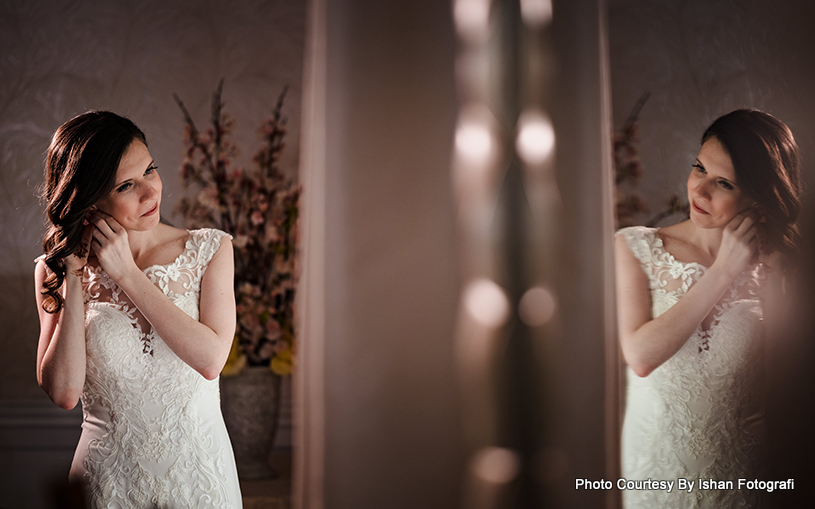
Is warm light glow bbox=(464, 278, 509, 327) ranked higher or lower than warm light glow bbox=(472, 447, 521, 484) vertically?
higher

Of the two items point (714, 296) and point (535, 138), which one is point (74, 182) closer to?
point (535, 138)

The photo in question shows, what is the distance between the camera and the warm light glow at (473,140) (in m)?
0.29

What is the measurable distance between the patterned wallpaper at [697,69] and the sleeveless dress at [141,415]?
1.77ft

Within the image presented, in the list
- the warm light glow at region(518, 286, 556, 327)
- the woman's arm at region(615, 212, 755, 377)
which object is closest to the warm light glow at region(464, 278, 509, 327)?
the warm light glow at region(518, 286, 556, 327)

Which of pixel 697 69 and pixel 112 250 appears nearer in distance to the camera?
pixel 697 69

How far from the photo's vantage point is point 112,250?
1.86 ft

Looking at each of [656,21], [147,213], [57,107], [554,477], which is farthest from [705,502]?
[57,107]

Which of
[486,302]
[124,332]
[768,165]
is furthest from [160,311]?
[768,165]

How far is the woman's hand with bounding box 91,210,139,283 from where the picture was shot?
→ 56cm

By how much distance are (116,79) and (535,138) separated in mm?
918

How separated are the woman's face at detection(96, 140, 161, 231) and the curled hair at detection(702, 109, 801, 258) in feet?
1.98

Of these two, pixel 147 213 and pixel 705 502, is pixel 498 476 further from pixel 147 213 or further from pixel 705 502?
pixel 147 213

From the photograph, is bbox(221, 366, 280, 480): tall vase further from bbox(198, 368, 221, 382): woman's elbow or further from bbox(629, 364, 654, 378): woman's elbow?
bbox(629, 364, 654, 378): woman's elbow

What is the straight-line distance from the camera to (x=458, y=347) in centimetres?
28
